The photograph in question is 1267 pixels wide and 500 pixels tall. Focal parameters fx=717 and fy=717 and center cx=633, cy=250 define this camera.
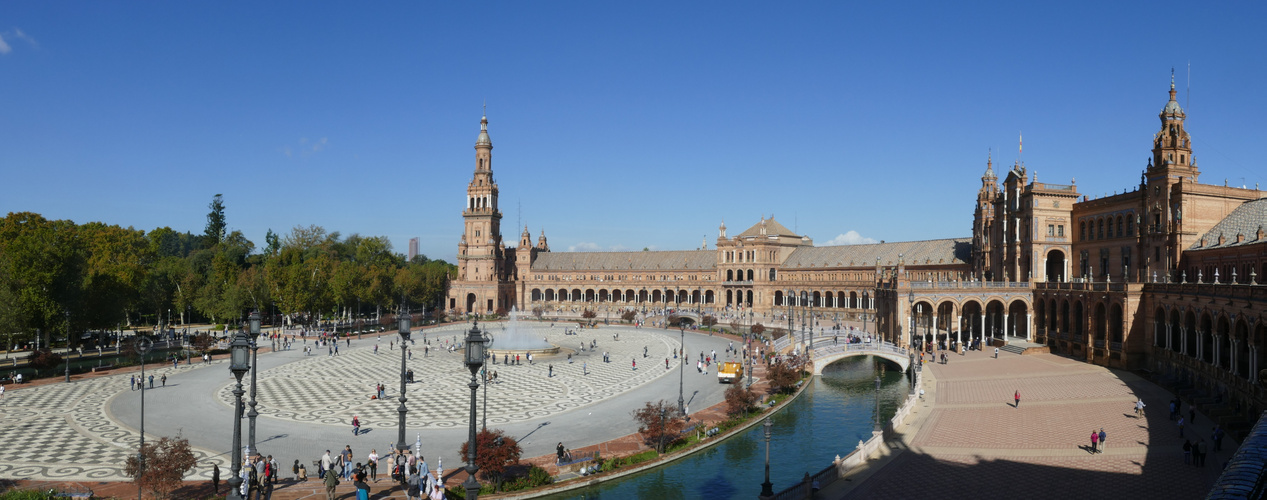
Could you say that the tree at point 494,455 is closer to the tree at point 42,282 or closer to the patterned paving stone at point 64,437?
the patterned paving stone at point 64,437

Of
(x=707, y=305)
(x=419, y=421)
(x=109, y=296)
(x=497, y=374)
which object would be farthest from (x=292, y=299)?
(x=707, y=305)

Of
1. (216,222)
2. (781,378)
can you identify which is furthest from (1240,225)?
(216,222)

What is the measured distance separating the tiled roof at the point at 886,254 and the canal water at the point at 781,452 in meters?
46.3

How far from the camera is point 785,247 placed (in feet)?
412

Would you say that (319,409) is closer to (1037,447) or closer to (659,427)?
(659,427)

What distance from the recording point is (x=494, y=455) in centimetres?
2656

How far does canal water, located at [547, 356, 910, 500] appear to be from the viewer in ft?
96.9

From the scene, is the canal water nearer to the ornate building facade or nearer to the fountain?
the ornate building facade

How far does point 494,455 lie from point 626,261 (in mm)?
108268

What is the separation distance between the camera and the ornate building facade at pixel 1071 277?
136 feet

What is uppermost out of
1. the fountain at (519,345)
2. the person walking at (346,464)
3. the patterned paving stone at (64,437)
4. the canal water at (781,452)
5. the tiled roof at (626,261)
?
the tiled roof at (626,261)

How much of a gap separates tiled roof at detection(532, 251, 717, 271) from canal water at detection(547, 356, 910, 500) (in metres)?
72.8

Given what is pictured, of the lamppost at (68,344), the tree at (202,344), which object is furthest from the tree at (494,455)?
the tree at (202,344)

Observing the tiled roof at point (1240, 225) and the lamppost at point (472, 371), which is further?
the tiled roof at point (1240, 225)
